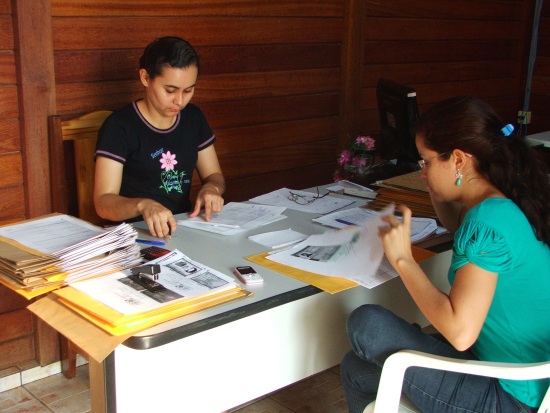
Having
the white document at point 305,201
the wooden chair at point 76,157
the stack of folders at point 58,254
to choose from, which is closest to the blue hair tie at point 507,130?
the white document at point 305,201

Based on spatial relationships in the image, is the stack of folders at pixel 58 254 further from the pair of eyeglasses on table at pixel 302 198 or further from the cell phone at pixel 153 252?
the pair of eyeglasses on table at pixel 302 198

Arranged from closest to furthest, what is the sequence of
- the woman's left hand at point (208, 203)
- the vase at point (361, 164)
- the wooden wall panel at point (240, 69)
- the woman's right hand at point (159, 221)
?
1. the woman's right hand at point (159, 221)
2. the woman's left hand at point (208, 203)
3. the wooden wall panel at point (240, 69)
4. the vase at point (361, 164)

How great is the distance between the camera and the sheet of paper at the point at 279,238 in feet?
6.59

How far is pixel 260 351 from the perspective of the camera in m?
1.74

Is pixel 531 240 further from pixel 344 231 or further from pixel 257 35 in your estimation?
pixel 257 35

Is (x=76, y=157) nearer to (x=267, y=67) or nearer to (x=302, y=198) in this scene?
(x=302, y=198)

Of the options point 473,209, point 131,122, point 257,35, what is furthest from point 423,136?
point 257,35

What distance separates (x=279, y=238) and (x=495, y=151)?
0.66 meters

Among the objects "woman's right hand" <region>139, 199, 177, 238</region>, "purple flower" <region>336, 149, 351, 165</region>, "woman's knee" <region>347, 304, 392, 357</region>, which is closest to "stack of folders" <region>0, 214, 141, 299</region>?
"woman's right hand" <region>139, 199, 177, 238</region>

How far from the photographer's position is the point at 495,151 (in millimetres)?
1659

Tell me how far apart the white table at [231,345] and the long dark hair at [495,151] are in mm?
465

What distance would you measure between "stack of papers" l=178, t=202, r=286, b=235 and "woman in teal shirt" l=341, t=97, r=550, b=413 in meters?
0.52

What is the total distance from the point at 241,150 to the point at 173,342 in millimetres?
1873

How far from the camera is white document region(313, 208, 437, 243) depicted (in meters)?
2.12
